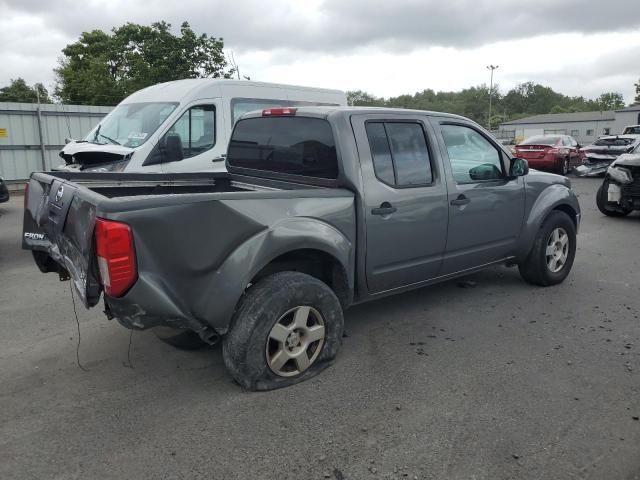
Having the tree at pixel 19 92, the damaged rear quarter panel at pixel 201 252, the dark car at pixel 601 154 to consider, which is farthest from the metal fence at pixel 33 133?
the tree at pixel 19 92

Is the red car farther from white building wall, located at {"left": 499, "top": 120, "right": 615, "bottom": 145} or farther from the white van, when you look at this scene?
white building wall, located at {"left": 499, "top": 120, "right": 615, "bottom": 145}

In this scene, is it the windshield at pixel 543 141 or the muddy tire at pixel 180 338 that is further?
the windshield at pixel 543 141

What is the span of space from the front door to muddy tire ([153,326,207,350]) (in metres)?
2.08

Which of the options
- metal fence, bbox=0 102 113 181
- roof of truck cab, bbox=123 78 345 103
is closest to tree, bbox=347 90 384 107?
roof of truck cab, bbox=123 78 345 103

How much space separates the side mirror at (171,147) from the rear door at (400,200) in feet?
14.5

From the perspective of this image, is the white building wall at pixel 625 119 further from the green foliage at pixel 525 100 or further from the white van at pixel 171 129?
the green foliage at pixel 525 100

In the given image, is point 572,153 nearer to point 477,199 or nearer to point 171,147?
point 171,147

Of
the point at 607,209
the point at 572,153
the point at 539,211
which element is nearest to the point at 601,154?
the point at 572,153

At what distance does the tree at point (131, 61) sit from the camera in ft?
88.6

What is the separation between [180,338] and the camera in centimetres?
395

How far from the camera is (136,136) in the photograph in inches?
311

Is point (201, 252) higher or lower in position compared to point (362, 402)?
higher

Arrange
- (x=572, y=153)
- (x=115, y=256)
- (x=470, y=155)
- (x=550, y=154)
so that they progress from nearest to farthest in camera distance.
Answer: (x=115, y=256), (x=470, y=155), (x=550, y=154), (x=572, y=153)

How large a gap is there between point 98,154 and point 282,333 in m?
5.57
